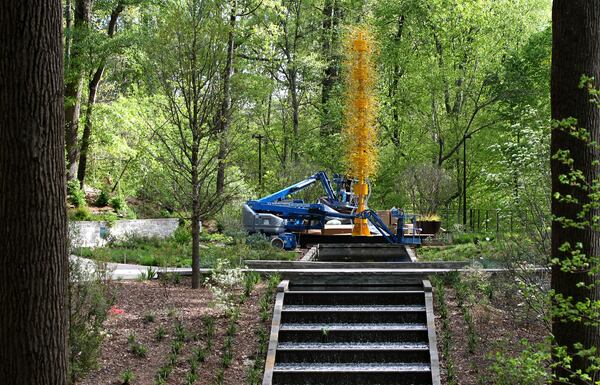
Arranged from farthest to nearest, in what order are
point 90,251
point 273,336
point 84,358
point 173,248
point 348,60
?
1. point 348,60
2. point 173,248
3. point 90,251
4. point 273,336
5. point 84,358

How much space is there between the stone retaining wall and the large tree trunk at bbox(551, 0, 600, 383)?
50.4ft

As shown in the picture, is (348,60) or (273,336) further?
(348,60)

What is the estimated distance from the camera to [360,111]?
22016 millimetres

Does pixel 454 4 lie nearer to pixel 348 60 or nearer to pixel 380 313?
pixel 348 60

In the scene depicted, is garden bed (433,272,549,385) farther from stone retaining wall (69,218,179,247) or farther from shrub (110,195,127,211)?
shrub (110,195,127,211)

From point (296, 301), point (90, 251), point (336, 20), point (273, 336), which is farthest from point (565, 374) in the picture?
point (336, 20)

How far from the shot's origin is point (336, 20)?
34312mm

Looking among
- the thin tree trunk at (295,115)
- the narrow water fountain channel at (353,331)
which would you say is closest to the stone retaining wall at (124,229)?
the thin tree trunk at (295,115)

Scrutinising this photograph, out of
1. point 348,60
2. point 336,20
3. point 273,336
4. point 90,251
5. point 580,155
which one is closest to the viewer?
point 580,155

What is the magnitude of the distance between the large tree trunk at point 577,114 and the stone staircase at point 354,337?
2778 millimetres

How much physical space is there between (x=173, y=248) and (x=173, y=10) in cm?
833

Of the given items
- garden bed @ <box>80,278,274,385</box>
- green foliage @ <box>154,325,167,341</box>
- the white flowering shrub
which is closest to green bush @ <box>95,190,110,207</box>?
the white flowering shrub

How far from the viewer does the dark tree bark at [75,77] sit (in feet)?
74.1

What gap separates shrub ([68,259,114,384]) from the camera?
780 centimetres
